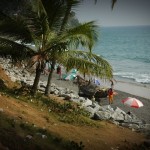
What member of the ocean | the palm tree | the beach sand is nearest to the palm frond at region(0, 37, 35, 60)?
the palm tree

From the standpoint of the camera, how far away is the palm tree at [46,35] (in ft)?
38.2

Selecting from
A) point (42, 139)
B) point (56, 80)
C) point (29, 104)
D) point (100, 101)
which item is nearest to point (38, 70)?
point (29, 104)

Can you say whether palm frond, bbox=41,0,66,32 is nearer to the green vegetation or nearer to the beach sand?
the green vegetation

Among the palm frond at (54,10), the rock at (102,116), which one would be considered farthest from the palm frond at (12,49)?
the rock at (102,116)

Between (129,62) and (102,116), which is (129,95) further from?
(129,62)

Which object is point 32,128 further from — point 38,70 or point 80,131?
point 38,70

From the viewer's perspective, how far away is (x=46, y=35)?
482 inches

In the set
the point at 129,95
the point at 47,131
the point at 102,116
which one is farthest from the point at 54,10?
the point at 129,95

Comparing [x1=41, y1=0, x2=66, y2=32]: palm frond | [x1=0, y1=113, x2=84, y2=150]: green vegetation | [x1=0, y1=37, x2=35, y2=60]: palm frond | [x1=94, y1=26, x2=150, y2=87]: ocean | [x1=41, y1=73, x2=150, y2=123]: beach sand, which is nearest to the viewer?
[x1=0, y1=113, x2=84, y2=150]: green vegetation

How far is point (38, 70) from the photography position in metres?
12.9

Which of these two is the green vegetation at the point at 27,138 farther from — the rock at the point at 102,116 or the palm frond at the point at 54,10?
the palm frond at the point at 54,10

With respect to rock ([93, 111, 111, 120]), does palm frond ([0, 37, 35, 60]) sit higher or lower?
higher

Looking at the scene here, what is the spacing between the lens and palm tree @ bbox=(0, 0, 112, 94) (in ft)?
38.2

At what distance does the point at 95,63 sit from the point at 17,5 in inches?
1513
